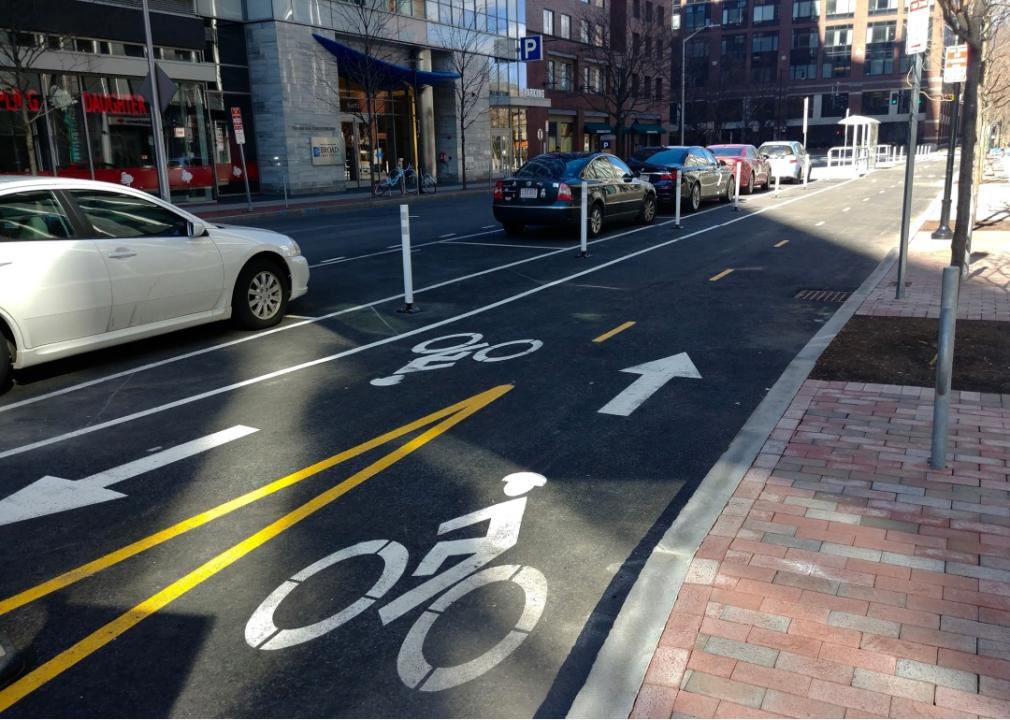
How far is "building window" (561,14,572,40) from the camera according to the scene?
195 ft

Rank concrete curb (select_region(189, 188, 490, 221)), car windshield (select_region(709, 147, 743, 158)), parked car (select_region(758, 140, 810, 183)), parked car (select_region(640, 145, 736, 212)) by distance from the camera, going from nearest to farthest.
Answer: parked car (select_region(640, 145, 736, 212))
concrete curb (select_region(189, 188, 490, 221))
car windshield (select_region(709, 147, 743, 158))
parked car (select_region(758, 140, 810, 183))

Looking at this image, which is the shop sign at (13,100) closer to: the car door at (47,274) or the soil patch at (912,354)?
the car door at (47,274)

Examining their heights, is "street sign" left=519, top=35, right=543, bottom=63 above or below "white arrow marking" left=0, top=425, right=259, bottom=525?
above

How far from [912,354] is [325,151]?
107 feet

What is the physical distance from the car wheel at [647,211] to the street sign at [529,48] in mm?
31971

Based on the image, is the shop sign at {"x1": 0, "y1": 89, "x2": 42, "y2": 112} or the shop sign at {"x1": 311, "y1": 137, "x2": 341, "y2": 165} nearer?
the shop sign at {"x1": 0, "y1": 89, "x2": 42, "y2": 112}

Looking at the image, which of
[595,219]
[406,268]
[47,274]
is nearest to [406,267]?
[406,268]

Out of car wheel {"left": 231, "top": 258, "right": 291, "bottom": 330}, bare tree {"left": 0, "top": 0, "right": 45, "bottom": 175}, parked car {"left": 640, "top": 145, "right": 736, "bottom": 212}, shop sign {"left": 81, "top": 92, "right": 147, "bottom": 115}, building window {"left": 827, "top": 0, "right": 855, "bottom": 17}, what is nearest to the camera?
car wheel {"left": 231, "top": 258, "right": 291, "bottom": 330}

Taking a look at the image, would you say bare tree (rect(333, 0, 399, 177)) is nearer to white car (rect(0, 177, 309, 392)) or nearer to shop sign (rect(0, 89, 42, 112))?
shop sign (rect(0, 89, 42, 112))

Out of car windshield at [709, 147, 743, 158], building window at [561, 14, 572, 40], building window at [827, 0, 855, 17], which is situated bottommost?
car windshield at [709, 147, 743, 158]

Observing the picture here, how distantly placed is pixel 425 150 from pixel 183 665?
43.4 m

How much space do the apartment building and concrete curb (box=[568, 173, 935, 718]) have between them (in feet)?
297

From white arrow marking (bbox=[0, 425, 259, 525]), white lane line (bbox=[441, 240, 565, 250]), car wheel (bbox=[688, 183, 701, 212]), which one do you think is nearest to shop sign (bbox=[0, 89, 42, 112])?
white lane line (bbox=[441, 240, 565, 250])

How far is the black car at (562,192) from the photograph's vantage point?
1694 cm
